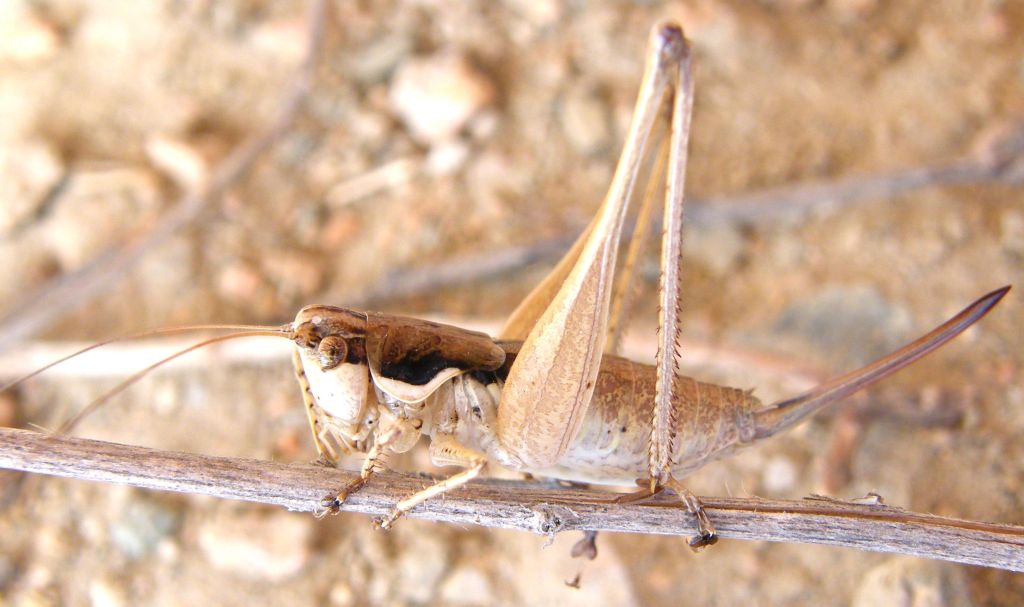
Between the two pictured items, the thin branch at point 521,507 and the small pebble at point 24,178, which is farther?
the small pebble at point 24,178

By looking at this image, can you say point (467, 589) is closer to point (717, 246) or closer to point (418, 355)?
point (418, 355)

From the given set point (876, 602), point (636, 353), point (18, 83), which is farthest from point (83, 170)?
point (876, 602)

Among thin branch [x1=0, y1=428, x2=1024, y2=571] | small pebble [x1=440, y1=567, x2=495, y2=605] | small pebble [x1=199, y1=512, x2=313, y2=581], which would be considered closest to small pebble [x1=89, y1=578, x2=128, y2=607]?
small pebble [x1=199, y1=512, x2=313, y2=581]

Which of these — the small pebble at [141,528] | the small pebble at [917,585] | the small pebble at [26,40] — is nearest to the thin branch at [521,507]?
the small pebble at [917,585]

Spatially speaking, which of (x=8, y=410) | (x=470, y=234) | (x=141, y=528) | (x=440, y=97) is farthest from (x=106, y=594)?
(x=440, y=97)

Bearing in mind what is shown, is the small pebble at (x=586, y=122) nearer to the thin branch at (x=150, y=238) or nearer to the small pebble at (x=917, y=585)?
the thin branch at (x=150, y=238)

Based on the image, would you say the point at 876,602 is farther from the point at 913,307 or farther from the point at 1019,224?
the point at 1019,224
